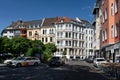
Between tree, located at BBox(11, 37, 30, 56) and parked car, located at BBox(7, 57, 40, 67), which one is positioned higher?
tree, located at BBox(11, 37, 30, 56)

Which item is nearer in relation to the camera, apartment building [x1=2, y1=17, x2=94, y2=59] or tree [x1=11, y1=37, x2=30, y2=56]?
tree [x1=11, y1=37, x2=30, y2=56]

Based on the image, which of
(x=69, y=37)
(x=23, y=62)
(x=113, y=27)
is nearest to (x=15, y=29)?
(x=69, y=37)

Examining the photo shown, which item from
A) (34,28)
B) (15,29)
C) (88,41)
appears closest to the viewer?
(34,28)

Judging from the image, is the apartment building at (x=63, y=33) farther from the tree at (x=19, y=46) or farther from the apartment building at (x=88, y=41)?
the tree at (x=19, y=46)

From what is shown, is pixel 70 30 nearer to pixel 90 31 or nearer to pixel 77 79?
pixel 90 31

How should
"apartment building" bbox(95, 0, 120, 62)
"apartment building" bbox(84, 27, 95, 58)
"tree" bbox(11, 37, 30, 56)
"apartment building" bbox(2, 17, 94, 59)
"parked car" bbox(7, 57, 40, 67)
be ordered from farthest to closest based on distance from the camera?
"apartment building" bbox(84, 27, 95, 58) < "apartment building" bbox(2, 17, 94, 59) < "tree" bbox(11, 37, 30, 56) < "parked car" bbox(7, 57, 40, 67) < "apartment building" bbox(95, 0, 120, 62)

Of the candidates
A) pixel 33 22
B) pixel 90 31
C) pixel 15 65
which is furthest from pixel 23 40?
pixel 90 31

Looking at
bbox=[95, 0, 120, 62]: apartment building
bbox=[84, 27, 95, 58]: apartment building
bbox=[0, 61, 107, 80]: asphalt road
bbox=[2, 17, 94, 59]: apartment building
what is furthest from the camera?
bbox=[84, 27, 95, 58]: apartment building

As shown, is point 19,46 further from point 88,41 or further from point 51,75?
point 88,41

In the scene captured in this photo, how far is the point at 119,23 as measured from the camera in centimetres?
3588

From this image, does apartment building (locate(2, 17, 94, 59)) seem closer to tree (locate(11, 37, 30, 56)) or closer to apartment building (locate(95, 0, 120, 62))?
tree (locate(11, 37, 30, 56))

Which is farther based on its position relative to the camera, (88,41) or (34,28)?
(88,41)

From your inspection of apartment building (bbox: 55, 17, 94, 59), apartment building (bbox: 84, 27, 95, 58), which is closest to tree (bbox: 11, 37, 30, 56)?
apartment building (bbox: 55, 17, 94, 59)

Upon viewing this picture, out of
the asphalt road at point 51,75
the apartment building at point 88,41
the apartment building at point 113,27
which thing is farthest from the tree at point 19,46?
the apartment building at point 88,41
